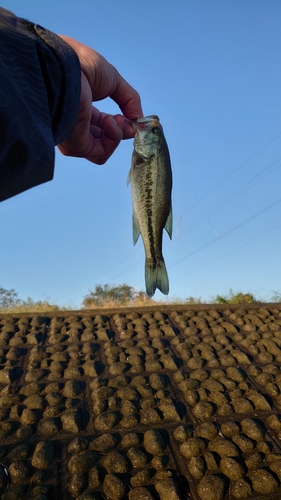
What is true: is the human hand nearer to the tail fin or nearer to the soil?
the tail fin

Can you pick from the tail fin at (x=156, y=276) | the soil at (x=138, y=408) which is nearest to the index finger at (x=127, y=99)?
the tail fin at (x=156, y=276)

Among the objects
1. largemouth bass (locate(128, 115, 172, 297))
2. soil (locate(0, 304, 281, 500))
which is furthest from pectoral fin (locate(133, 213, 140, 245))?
soil (locate(0, 304, 281, 500))

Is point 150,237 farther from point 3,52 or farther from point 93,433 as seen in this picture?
point 93,433

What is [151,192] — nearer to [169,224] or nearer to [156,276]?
[169,224]

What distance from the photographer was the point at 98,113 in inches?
93.8

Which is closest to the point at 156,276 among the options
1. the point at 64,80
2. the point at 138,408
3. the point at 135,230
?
the point at 135,230

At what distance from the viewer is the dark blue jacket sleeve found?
1075 millimetres

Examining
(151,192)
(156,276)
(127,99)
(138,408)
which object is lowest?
(138,408)

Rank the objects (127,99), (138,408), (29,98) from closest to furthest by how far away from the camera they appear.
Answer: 1. (29,98)
2. (127,99)
3. (138,408)

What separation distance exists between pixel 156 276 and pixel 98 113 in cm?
102

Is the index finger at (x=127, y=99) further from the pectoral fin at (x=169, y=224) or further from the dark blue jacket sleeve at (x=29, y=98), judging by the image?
the dark blue jacket sleeve at (x=29, y=98)

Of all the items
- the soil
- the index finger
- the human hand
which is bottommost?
the soil

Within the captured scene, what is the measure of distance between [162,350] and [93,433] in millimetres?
2072

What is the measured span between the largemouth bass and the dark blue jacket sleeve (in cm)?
106
